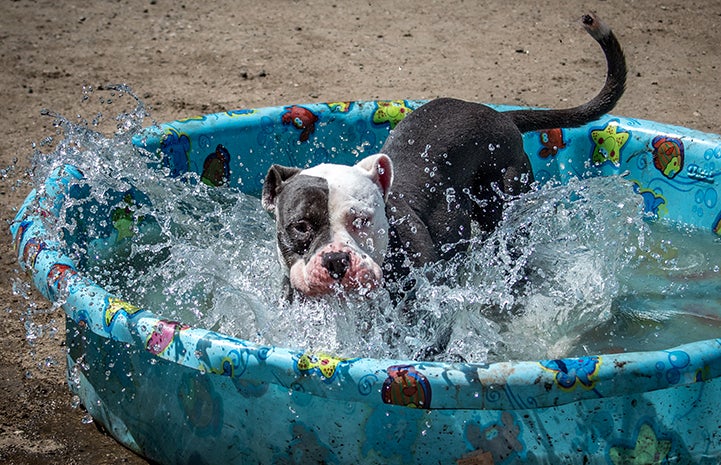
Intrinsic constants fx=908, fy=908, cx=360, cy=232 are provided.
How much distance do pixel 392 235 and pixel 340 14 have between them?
16.1 feet

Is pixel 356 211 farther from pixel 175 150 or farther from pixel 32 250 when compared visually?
pixel 175 150

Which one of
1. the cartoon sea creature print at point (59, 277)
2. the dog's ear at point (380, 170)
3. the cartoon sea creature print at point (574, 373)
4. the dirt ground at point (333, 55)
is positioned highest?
the dog's ear at point (380, 170)

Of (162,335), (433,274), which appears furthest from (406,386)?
(433,274)

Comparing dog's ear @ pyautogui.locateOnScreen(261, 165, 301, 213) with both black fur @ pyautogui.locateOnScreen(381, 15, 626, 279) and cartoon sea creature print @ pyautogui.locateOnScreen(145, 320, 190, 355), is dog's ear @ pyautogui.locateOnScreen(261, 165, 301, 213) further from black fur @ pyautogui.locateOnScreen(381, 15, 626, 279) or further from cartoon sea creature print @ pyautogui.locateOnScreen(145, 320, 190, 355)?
cartoon sea creature print @ pyautogui.locateOnScreen(145, 320, 190, 355)

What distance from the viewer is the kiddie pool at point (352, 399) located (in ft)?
8.86

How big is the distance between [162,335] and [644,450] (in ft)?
5.29

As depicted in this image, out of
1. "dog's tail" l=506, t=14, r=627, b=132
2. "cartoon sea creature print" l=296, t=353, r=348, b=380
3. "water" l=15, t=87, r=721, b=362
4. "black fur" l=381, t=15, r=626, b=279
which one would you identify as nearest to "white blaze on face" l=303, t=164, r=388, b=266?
"water" l=15, t=87, r=721, b=362

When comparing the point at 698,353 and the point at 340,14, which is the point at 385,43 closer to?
the point at 340,14

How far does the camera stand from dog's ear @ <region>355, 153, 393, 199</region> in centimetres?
370

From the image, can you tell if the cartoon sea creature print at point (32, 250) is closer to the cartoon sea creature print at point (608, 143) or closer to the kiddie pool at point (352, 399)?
the kiddie pool at point (352, 399)

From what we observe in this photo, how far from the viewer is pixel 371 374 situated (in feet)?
8.86

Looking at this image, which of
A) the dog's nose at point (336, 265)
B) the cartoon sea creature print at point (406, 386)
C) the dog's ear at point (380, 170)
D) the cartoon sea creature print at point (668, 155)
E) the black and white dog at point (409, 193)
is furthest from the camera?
the cartoon sea creature print at point (668, 155)

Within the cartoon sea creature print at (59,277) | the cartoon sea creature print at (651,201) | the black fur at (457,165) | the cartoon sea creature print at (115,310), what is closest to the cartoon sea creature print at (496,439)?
the cartoon sea creature print at (115,310)

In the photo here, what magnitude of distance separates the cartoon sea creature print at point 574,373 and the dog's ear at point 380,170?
128cm
